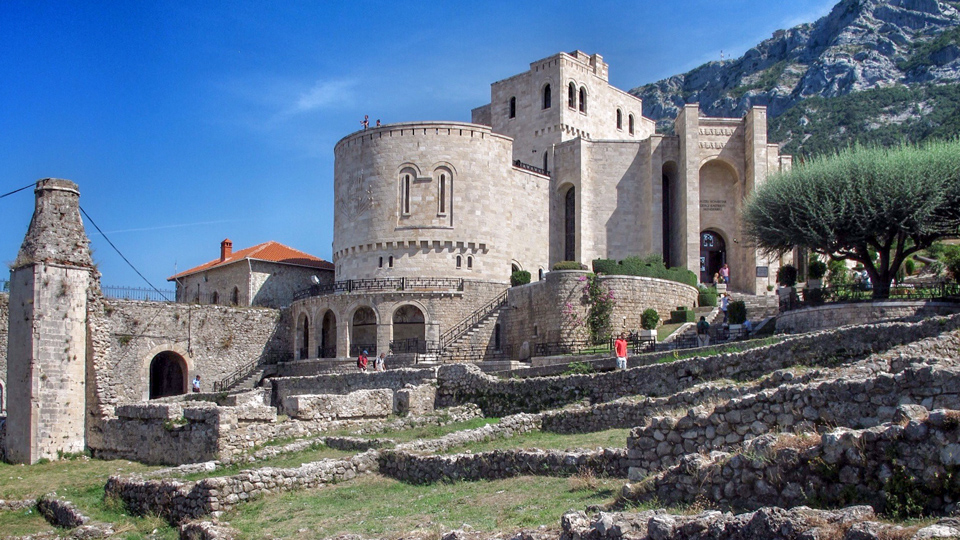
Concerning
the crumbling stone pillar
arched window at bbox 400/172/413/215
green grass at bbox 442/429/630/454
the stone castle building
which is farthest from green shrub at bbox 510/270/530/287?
green grass at bbox 442/429/630/454

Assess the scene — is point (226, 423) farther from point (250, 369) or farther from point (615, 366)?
point (250, 369)

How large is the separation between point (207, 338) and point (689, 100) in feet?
363

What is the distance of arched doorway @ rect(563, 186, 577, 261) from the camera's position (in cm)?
4622

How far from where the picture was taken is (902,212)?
1002 inches

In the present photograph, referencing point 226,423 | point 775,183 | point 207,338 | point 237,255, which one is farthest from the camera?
point 237,255

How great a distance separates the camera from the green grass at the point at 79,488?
538 inches

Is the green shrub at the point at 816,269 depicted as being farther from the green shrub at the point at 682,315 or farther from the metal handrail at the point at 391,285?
the metal handrail at the point at 391,285

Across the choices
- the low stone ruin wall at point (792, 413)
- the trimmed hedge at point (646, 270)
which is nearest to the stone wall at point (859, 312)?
the trimmed hedge at point (646, 270)

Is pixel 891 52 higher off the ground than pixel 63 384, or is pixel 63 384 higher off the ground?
pixel 891 52

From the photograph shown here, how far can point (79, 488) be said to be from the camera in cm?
1756

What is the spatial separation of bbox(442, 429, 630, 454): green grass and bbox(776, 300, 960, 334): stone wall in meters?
10.4

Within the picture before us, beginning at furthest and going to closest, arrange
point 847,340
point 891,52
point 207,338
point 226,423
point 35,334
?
point 891,52 → point 207,338 → point 35,334 → point 226,423 → point 847,340

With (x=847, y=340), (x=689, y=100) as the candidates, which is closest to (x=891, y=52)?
(x=689, y=100)

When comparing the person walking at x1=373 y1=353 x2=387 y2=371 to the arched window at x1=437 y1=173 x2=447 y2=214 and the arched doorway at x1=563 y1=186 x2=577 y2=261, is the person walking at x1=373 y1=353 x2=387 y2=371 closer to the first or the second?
the arched window at x1=437 y1=173 x2=447 y2=214
